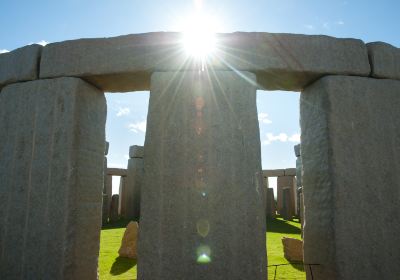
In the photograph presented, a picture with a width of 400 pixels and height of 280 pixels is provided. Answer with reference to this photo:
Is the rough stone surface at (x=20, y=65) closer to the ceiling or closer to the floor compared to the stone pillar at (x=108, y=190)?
closer to the ceiling

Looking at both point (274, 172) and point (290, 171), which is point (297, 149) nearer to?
point (290, 171)

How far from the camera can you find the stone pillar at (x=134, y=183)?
1127 cm

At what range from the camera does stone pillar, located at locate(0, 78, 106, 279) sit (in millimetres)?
2475

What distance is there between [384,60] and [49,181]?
2935mm

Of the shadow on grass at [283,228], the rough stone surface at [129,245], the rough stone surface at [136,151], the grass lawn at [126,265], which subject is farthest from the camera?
the rough stone surface at [136,151]

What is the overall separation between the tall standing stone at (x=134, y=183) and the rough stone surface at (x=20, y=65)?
27.0 feet

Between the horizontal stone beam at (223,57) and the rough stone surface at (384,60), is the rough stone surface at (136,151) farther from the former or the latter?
the rough stone surface at (384,60)

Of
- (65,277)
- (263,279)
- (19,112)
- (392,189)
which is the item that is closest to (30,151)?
(19,112)

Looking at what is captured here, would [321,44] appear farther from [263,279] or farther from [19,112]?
[19,112]

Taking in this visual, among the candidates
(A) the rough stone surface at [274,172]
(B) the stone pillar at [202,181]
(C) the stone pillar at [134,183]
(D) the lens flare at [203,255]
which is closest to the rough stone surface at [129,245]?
(B) the stone pillar at [202,181]

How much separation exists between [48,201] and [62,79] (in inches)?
39.0

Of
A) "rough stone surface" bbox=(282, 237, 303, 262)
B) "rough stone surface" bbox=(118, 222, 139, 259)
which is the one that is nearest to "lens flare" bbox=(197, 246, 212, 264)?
"rough stone surface" bbox=(282, 237, 303, 262)

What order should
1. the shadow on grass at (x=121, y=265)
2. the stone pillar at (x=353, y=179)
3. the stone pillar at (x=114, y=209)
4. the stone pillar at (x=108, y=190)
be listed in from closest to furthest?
the stone pillar at (x=353, y=179), the shadow on grass at (x=121, y=265), the stone pillar at (x=108, y=190), the stone pillar at (x=114, y=209)

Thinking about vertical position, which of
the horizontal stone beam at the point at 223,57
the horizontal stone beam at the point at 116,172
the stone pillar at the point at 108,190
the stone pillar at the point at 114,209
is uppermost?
the horizontal stone beam at the point at 223,57
